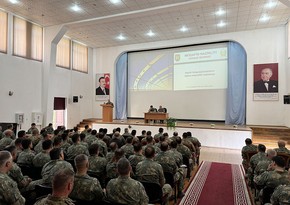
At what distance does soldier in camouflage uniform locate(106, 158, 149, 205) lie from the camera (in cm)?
227

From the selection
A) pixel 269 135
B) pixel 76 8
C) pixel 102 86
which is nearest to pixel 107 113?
pixel 102 86

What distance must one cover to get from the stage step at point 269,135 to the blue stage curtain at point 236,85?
1.50 m

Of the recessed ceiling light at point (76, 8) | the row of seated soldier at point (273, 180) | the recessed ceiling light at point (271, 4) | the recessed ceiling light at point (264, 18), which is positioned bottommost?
the row of seated soldier at point (273, 180)

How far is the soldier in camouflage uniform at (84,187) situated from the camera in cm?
229

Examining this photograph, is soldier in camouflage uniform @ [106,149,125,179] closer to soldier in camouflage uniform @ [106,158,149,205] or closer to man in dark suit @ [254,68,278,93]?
soldier in camouflage uniform @ [106,158,149,205]

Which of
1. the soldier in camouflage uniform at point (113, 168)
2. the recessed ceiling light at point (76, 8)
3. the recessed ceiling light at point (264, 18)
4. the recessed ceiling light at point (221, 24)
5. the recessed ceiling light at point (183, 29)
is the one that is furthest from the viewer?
the recessed ceiling light at point (183, 29)

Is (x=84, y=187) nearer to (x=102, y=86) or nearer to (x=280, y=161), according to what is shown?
(x=280, y=161)

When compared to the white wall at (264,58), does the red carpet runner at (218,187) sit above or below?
below

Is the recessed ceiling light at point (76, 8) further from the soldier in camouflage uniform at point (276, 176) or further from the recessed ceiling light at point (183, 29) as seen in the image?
the soldier in camouflage uniform at point (276, 176)

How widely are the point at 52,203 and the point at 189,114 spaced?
38.6 feet

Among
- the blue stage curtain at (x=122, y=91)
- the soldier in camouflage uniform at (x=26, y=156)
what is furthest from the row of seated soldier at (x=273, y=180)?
the blue stage curtain at (x=122, y=91)

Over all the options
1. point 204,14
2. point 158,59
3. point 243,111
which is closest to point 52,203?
point 204,14

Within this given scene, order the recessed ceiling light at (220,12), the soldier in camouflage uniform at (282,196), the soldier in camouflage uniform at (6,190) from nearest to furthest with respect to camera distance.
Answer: the soldier in camouflage uniform at (6,190) → the soldier in camouflage uniform at (282,196) → the recessed ceiling light at (220,12)

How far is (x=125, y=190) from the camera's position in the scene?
228 cm
